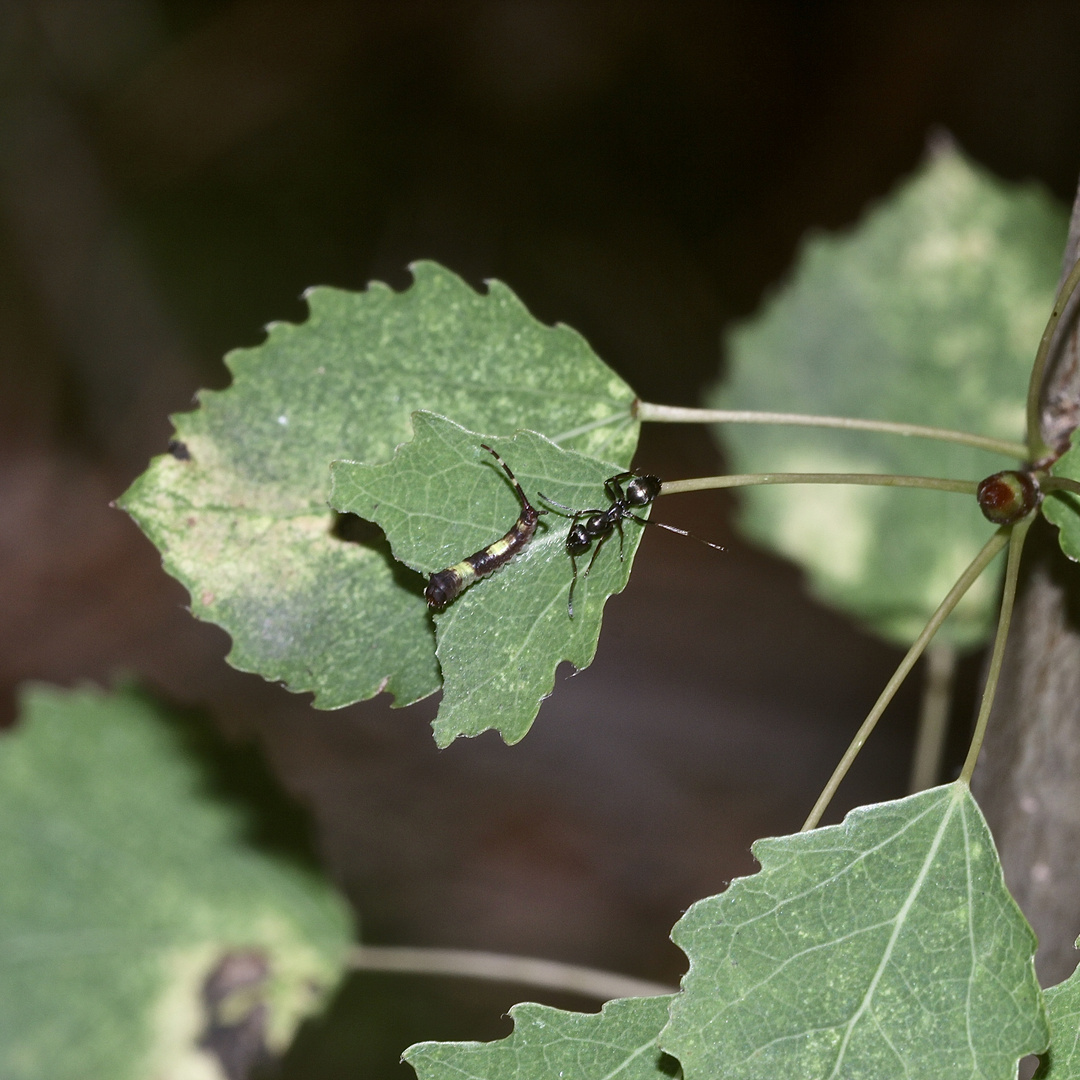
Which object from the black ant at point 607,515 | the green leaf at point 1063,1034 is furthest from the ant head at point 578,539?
the green leaf at point 1063,1034

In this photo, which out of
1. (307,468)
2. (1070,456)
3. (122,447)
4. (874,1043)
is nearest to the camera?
(874,1043)

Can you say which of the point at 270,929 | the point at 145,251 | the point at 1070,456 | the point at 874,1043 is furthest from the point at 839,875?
the point at 145,251

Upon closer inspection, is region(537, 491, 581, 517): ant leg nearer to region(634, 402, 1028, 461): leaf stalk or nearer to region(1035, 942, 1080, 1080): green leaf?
region(634, 402, 1028, 461): leaf stalk

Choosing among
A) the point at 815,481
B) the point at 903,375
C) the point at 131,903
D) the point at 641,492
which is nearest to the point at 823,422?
the point at 815,481

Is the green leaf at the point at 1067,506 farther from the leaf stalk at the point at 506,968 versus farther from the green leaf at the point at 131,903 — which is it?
the green leaf at the point at 131,903

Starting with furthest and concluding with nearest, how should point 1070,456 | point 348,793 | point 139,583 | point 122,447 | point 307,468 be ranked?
point 122,447
point 139,583
point 348,793
point 307,468
point 1070,456

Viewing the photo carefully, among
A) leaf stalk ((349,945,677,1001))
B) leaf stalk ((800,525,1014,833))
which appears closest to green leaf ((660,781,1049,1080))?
leaf stalk ((800,525,1014,833))

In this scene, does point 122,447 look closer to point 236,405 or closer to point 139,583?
point 139,583
